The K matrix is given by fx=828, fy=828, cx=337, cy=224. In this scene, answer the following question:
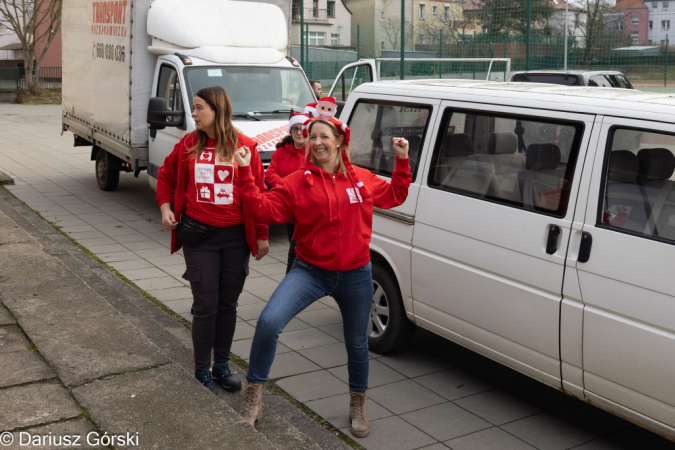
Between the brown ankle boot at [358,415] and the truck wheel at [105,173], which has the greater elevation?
the truck wheel at [105,173]

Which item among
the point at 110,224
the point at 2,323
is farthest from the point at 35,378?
the point at 110,224

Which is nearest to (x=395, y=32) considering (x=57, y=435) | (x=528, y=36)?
(x=528, y=36)

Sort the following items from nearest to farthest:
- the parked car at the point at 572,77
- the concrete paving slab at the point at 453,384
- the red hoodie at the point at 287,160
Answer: the concrete paving slab at the point at 453,384 → the red hoodie at the point at 287,160 → the parked car at the point at 572,77

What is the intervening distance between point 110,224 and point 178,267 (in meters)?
2.59

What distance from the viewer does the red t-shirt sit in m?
4.61

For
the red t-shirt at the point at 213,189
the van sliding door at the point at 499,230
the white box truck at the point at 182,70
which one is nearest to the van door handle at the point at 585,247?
the van sliding door at the point at 499,230

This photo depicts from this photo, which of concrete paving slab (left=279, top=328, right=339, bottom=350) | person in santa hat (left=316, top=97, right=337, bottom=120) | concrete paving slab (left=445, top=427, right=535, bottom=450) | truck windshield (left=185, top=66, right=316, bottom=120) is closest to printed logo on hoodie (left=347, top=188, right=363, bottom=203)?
person in santa hat (left=316, top=97, right=337, bottom=120)

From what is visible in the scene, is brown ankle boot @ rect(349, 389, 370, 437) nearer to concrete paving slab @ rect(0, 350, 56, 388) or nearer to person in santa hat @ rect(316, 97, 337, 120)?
person in santa hat @ rect(316, 97, 337, 120)

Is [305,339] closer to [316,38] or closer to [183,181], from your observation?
[183,181]

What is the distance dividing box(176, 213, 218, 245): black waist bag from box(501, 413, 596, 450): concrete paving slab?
6.71 ft

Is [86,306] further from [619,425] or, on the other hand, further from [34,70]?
[34,70]

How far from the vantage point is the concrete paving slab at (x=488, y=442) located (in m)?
4.55

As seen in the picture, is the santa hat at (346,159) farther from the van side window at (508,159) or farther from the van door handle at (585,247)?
the van door handle at (585,247)

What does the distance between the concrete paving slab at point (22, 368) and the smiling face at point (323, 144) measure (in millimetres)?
1903
